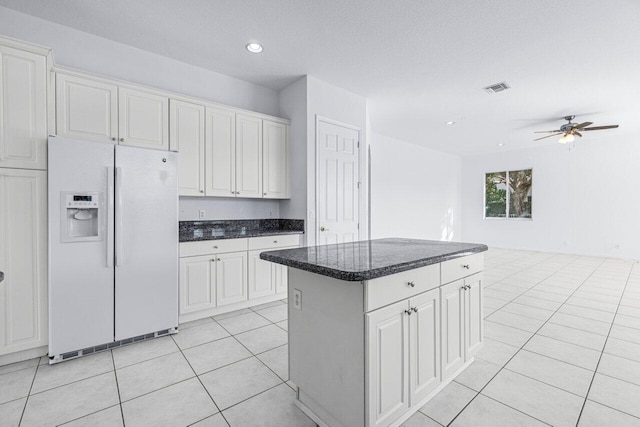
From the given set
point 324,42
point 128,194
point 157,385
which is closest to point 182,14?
point 324,42

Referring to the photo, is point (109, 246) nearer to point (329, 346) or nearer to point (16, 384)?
point (16, 384)

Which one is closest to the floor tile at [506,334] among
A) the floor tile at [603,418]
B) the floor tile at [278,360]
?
the floor tile at [603,418]

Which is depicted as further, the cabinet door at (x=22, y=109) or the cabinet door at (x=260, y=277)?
the cabinet door at (x=260, y=277)

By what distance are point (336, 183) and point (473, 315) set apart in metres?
2.42

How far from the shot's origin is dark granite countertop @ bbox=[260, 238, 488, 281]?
1.30 metres

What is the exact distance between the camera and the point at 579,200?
704 centimetres

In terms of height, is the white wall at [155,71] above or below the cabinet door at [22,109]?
above

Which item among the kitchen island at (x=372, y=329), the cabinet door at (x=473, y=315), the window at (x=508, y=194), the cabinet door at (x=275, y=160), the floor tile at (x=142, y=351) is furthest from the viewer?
the window at (x=508, y=194)

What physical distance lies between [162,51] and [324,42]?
5.90 feet

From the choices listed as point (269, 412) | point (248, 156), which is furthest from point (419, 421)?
point (248, 156)

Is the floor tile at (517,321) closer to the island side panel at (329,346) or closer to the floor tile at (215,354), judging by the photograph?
the island side panel at (329,346)

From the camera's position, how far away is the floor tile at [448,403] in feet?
5.32

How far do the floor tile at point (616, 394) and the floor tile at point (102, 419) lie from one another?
2.78 m

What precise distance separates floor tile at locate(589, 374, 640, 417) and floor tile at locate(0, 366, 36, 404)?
356 centimetres
